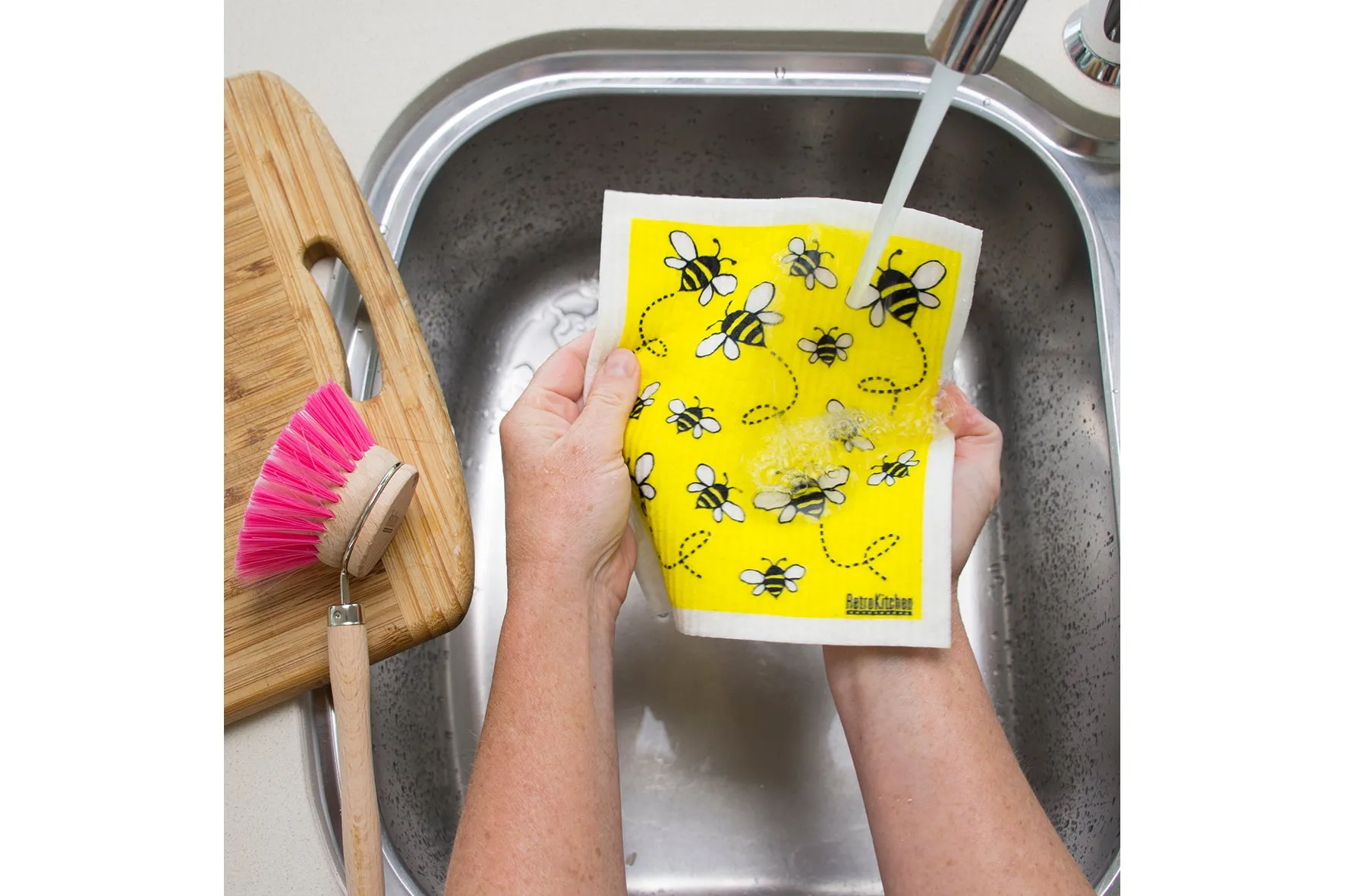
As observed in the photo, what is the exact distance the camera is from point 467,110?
2.39 ft

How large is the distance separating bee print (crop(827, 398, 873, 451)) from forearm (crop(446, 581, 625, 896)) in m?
0.23

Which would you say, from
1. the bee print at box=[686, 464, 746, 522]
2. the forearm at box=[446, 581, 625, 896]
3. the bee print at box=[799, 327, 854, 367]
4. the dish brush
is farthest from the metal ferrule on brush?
the bee print at box=[799, 327, 854, 367]

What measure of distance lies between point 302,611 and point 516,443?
0.63ft

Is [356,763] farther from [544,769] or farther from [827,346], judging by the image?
[827,346]

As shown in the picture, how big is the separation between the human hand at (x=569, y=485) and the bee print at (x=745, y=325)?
6 centimetres

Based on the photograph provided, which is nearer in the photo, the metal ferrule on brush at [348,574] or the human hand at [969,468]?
the metal ferrule on brush at [348,574]

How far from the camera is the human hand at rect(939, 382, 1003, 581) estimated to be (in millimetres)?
676

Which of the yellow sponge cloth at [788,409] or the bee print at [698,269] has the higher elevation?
the bee print at [698,269]

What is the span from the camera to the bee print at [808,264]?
65 centimetres

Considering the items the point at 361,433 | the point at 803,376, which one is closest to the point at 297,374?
the point at 361,433

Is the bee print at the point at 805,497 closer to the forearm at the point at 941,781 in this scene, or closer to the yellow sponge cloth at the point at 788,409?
the yellow sponge cloth at the point at 788,409

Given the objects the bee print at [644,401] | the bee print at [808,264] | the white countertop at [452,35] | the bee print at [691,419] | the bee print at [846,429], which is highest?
the white countertop at [452,35]

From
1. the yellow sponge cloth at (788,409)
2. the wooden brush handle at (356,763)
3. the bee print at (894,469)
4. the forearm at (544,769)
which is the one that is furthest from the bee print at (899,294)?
the wooden brush handle at (356,763)

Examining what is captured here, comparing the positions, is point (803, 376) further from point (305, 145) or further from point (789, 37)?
point (305, 145)
